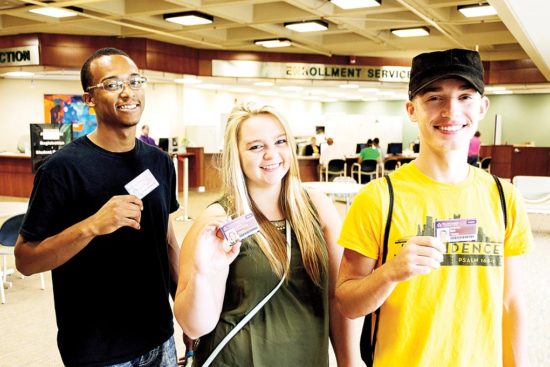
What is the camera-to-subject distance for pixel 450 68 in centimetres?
122

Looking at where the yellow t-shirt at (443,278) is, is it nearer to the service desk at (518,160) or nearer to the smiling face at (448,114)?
the smiling face at (448,114)

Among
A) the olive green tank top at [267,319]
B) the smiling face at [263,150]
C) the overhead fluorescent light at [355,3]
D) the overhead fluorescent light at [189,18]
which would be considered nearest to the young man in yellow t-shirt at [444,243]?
the olive green tank top at [267,319]

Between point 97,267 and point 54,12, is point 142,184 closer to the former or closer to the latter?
point 97,267

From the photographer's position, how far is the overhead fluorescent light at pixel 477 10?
7017 mm

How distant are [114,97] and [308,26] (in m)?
7.32

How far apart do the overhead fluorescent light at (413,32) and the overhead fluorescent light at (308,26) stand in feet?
4.64

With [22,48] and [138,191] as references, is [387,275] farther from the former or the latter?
[22,48]

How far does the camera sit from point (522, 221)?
1.29m

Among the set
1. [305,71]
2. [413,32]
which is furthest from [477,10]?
[305,71]

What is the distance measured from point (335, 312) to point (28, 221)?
97 cm

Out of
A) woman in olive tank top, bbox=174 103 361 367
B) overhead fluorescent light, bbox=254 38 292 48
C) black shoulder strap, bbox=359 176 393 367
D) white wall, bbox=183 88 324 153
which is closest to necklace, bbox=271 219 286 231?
woman in olive tank top, bbox=174 103 361 367

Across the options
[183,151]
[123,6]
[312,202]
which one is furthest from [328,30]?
[312,202]

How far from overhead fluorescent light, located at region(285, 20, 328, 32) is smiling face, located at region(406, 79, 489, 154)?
733 cm

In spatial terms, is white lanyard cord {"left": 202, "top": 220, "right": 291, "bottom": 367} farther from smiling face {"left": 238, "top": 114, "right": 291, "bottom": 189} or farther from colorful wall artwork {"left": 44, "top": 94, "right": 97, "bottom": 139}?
colorful wall artwork {"left": 44, "top": 94, "right": 97, "bottom": 139}
